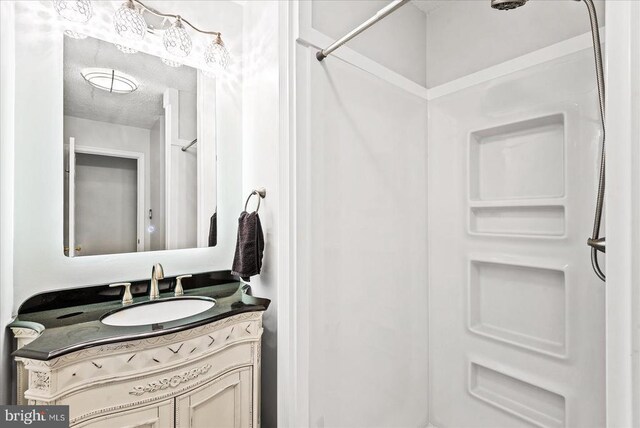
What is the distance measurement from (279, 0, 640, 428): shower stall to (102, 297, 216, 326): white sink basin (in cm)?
43

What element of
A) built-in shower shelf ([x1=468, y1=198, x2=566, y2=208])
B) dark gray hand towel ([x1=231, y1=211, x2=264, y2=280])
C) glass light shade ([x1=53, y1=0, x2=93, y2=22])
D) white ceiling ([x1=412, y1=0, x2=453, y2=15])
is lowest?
dark gray hand towel ([x1=231, y1=211, x2=264, y2=280])

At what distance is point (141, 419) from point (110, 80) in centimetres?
127

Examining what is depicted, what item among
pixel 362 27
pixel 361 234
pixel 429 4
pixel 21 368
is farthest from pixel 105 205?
pixel 429 4

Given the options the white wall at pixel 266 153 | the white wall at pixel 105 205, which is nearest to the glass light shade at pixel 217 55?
the white wall at pixel 266 153

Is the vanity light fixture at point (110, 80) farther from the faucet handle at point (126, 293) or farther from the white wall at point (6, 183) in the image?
the faucet handle at point (126, 293)

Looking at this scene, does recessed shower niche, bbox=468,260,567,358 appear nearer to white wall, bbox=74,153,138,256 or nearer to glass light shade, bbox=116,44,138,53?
white wall, bbox=74,153,138,256

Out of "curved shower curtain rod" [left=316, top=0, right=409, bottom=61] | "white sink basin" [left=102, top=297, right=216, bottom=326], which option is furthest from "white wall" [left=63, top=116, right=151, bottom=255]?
"curved shower curtain rod" [left=316, top=0, right=409, bottom=61]

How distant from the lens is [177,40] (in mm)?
Answer: 1425

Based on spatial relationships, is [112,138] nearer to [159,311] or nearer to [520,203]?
[159,311]

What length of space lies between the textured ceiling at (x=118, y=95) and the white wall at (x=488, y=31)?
132cm

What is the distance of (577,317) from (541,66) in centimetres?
108

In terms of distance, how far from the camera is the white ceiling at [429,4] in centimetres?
173

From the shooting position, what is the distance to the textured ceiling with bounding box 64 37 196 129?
4.01ft

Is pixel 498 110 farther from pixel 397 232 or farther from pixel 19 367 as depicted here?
pixel 19 367
